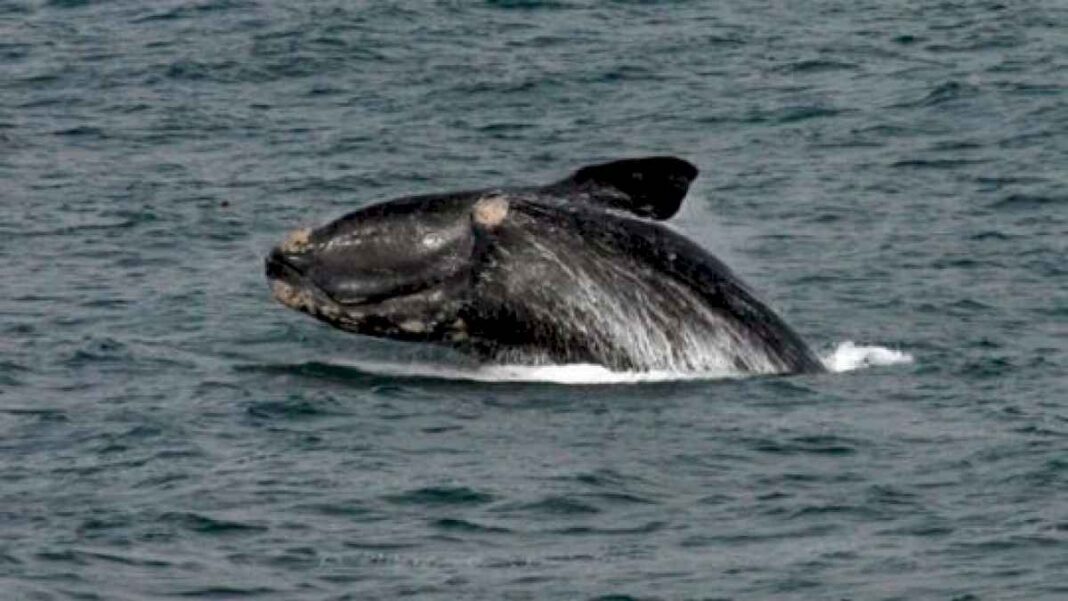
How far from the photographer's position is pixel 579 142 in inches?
1673

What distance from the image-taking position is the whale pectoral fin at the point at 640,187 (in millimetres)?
28344

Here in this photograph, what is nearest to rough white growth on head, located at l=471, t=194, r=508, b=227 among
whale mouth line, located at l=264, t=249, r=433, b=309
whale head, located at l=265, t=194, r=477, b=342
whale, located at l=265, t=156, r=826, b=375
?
whale, located at l=265, t=156, r=826, b=375

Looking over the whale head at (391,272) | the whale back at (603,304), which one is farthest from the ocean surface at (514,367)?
the whale head at (391,272)

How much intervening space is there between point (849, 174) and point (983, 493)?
16458 mm

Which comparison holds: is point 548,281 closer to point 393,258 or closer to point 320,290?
point 393,258

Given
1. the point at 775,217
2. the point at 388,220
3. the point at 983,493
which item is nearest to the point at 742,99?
the point at 775,217

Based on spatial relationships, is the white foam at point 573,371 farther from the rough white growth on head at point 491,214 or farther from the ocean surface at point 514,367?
the rough white growth on head at point 491,214

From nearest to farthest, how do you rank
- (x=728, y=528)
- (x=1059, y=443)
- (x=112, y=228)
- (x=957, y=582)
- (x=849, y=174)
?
1. (x=957, y=582)
2. (x=728, y=528)
3. (x=1059, y=443)
4. (x=112, y=228)
5. (x=849, y=174)

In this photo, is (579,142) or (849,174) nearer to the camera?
(849,174)

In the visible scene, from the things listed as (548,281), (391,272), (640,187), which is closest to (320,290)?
(391,272)

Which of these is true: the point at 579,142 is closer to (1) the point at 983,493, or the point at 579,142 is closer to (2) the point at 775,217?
(2) the point at 775,217

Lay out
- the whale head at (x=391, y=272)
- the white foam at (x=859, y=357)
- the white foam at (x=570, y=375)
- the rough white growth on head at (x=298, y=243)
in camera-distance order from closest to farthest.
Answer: the white foam at (x=570, y=375), the whale head at (x=391, y=272), the rough white growth on head at (x=298, y=243), the white foam at (x=859, y=357)

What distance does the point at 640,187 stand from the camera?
28.4 m

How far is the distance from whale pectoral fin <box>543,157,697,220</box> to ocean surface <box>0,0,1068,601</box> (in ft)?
5.68
